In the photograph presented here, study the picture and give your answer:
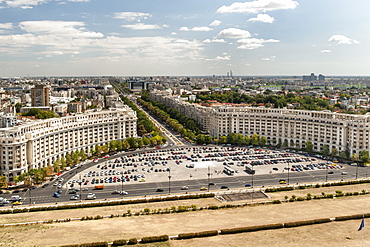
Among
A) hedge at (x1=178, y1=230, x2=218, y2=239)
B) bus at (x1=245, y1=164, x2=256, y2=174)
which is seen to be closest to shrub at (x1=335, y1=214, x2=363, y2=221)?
hedge at (x1=178, y1=230, x2=218, y2=239)

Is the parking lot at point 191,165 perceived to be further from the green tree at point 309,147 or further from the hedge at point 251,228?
the hedge at point 251,228

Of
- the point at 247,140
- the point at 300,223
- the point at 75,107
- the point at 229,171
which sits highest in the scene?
the point at 75,107

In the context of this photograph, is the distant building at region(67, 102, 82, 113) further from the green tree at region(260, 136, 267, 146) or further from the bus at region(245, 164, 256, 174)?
the bus at region(245, 164, 256, 174)

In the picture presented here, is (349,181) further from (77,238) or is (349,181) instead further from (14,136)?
(14,136)

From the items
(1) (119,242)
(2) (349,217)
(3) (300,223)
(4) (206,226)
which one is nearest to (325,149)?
(2) (349,217)

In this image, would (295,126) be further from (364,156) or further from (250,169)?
(250,169)

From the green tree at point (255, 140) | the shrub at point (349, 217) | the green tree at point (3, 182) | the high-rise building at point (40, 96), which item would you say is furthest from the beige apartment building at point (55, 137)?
the high-rise building at point (40, 96)

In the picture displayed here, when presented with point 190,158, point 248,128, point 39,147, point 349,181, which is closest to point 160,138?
point 190,158
